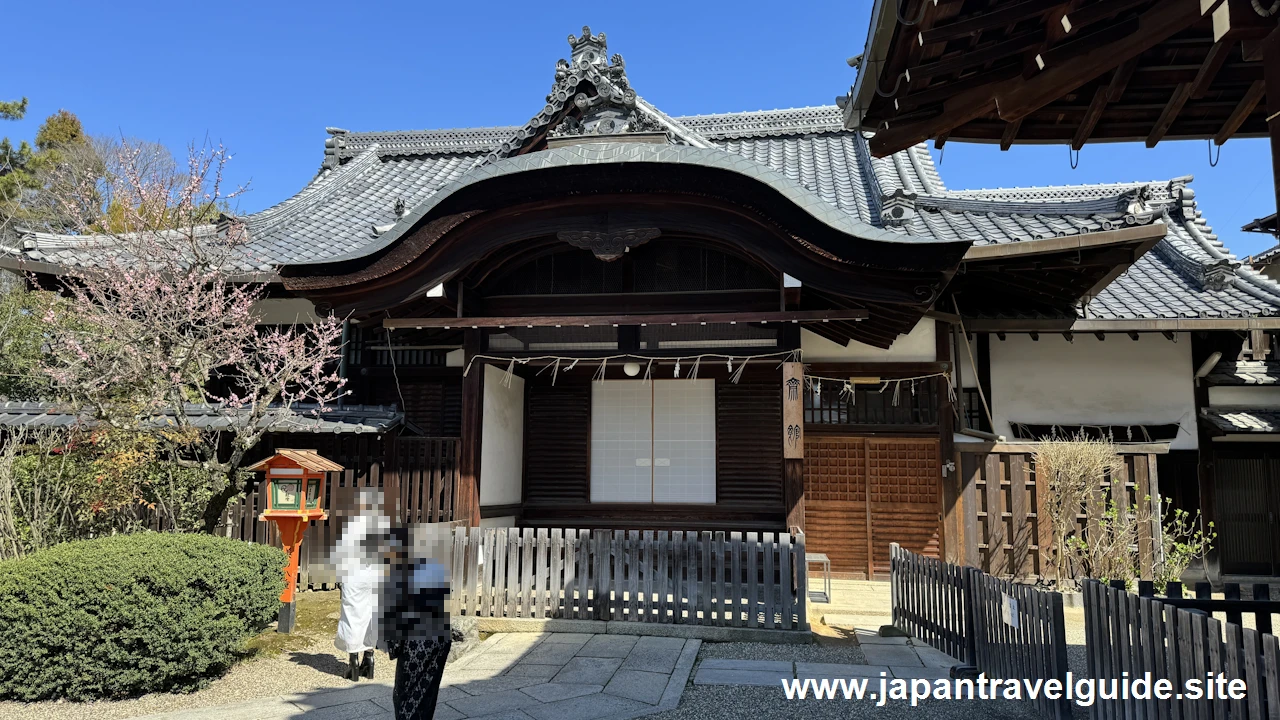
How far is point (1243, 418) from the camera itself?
378 inches

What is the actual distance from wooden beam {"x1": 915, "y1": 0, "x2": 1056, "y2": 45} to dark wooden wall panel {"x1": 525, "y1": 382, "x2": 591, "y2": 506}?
25.4ft

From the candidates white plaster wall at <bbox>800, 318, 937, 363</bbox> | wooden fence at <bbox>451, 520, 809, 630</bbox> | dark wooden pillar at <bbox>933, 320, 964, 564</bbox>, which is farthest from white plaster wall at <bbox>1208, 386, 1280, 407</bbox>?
wooden fence at <bbox>451, 520, 809, 630</bbox>

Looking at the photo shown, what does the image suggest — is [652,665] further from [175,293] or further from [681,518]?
[175,293]

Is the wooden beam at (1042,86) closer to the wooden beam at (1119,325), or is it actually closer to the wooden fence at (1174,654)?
the wooden fence at (1174,654)

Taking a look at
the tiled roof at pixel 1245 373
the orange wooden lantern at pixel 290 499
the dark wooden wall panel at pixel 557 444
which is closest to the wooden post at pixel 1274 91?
the orange wooden lantern at pixel 290 499

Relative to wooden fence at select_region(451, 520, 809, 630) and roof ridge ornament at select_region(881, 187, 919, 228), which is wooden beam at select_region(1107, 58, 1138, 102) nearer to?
roof ridge ornament at select_region(881, 187, 919, 228)

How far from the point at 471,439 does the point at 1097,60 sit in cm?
707

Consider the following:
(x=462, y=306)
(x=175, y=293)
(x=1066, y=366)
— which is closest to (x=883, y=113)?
(x=462, y=306)

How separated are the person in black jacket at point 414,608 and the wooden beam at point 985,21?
328 centimetres

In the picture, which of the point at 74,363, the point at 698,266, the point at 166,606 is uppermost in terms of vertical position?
the point at 698,266

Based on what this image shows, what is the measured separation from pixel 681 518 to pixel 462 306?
405cm

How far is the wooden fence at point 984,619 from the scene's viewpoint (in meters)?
4.57

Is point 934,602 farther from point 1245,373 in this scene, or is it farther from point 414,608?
point 1245,373

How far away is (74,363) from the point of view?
705 centimetres
